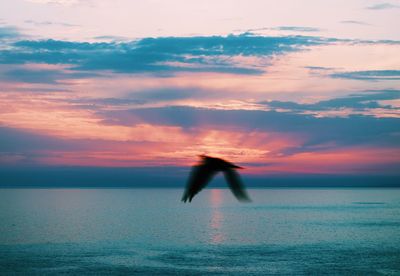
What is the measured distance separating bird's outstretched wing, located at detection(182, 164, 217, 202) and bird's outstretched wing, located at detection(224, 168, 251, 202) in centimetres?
6

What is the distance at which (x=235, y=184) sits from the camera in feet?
6.95

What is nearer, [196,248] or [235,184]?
[235,184]

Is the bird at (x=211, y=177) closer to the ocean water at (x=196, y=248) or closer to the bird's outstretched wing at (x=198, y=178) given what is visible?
the bird's outstretched wing at (x=198, y=178)

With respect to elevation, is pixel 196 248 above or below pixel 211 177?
below

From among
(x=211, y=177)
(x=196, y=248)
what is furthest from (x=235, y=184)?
(x=196, y=248)

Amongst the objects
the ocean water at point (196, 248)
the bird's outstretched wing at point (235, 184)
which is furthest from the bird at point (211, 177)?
the ocean water at point (196, 248)

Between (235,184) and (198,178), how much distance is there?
0.14 metres

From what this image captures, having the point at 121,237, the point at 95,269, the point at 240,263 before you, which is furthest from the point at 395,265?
the point at 121,237

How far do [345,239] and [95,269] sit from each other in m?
60.8

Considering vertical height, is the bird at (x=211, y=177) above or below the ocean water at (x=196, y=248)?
above

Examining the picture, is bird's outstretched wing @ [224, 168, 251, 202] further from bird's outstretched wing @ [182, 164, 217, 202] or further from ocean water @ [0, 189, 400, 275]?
ocean water @ [0, 189, 400, 275]

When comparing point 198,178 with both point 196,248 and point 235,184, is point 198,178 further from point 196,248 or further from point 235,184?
point 196,248

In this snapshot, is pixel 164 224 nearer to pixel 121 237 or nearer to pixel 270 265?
pixel 121 237

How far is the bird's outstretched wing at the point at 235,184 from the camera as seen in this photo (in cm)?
206
